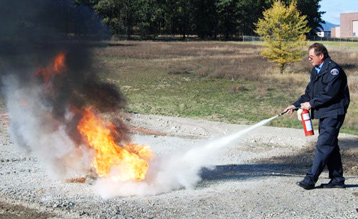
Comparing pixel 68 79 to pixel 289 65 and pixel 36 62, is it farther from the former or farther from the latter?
pixel 289 65

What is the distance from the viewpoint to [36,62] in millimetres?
8680

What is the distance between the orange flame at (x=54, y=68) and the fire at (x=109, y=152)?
2.88ft

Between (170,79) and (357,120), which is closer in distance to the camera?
(357,120)

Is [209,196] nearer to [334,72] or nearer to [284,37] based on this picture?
[334,72]

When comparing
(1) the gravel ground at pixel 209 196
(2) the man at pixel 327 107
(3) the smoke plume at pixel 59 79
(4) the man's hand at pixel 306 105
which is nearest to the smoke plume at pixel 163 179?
(3) the smoke plume at pixel 59 79

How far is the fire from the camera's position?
26.9ft

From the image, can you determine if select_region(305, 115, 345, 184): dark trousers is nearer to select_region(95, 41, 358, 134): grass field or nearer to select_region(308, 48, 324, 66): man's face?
select_region(308, 48, 324, 66): man's face

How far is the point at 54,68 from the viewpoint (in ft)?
28.4

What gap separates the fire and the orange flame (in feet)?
2.88

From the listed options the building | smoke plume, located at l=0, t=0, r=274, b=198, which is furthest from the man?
the building

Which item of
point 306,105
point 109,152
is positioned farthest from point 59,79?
point 306,105

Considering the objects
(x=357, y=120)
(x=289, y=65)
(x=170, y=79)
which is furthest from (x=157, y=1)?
(x=357, y=120)

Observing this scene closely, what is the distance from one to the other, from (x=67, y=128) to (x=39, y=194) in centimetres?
140

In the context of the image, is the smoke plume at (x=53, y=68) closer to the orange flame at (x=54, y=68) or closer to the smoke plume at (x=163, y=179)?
the orange flame at (x=54, y=68)
